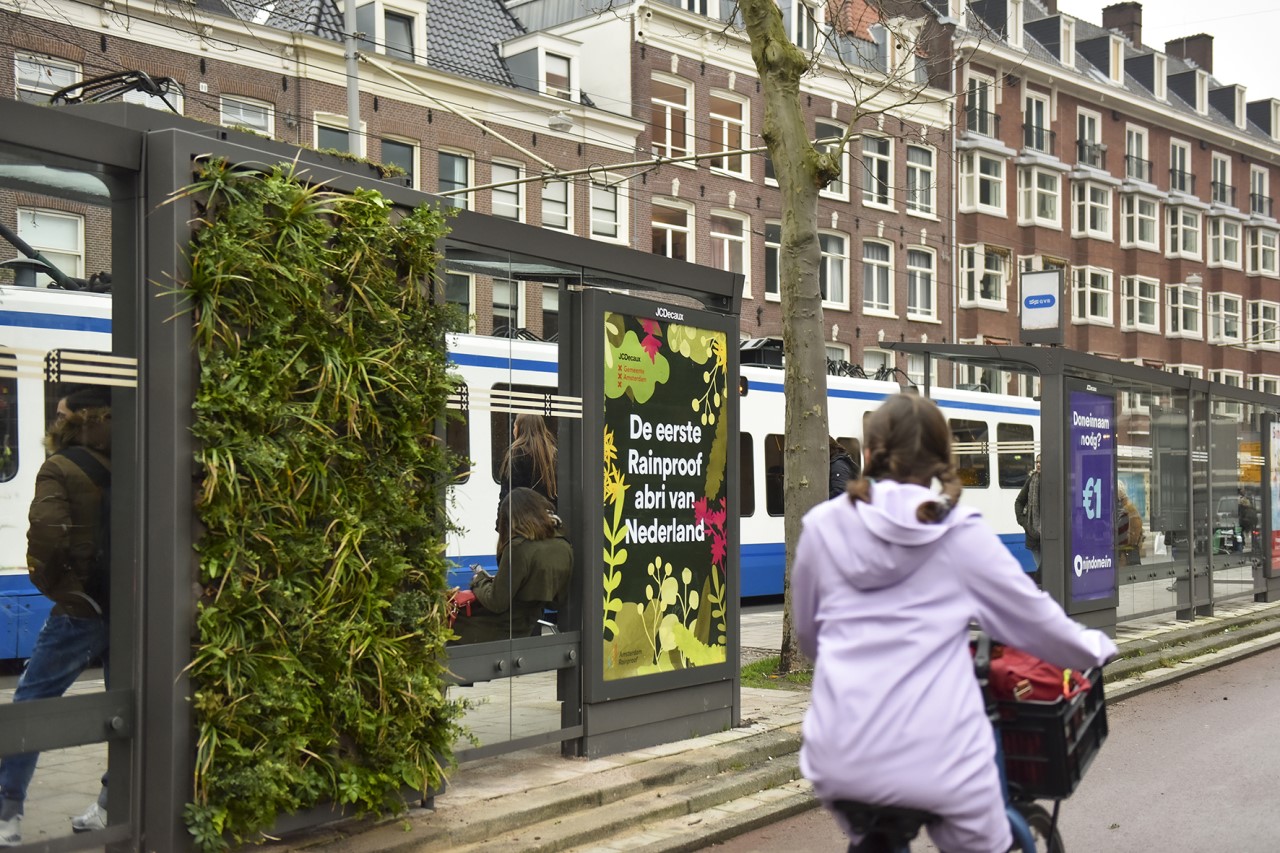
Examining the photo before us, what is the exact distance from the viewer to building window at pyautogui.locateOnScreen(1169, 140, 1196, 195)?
2093 inches

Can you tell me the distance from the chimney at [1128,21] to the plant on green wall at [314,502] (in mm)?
54813

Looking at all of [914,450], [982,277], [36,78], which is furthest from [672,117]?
[914,450]

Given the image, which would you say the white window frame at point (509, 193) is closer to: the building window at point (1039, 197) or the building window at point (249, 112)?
the building window at point (249, 112)

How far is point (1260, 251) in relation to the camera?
57.7 m

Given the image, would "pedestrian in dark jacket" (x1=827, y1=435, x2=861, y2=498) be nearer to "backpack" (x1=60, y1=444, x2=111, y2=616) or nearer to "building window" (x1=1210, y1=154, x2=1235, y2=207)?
"backpack" (x1=60, y1=444, x2=111, y2=616)

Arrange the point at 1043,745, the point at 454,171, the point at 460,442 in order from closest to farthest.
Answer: the point at 1043,745
the point at 460,442
the point at 454,171

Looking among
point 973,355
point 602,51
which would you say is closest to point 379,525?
point 973,355

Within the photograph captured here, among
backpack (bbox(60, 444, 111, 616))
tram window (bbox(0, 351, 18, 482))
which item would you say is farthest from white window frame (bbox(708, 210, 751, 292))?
tram window (bbox(0, 351, 18, 482))

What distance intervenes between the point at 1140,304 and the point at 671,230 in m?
22.8

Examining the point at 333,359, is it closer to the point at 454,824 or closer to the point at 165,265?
the point at 165,265

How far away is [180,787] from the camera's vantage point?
→ 5.39 metres

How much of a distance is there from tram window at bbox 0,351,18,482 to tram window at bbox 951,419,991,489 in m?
19.5

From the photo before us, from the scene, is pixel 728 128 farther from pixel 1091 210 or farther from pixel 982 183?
pixel 1091 210

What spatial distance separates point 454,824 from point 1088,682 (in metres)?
3.30
